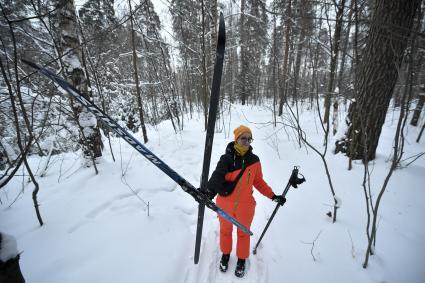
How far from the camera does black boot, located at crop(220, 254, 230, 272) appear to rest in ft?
7.27

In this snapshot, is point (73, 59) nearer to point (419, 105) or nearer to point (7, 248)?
point (7, 248)

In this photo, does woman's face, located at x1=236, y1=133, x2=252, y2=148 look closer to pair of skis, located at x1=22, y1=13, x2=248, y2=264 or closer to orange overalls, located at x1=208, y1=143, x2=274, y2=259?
orange overalls, located at x1=208, y1=143, x2=274, y2=259

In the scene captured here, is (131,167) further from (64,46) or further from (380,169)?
(380,169)

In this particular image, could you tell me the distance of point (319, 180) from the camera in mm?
3537

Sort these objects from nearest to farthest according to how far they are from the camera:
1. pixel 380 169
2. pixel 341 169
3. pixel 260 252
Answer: pixel 260 252 → pixel 380 169 → pixel 341 169

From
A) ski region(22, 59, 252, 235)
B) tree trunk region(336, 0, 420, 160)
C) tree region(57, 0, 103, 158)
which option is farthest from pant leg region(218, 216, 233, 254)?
tree region(57, 0, 103, 158)

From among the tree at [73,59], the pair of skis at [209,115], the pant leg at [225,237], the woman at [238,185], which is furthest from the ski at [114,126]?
the tree at [73,59]

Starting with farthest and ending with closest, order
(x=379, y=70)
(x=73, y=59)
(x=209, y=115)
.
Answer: (x=73, y=59) → (x=379, y=70) → (x=209, y=115)

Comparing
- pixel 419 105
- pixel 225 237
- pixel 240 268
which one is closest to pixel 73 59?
pixel 225 237

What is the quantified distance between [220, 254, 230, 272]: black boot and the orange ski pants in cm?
5

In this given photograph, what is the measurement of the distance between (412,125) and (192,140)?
9194 millimetres

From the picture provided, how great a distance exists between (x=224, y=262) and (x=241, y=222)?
52cm

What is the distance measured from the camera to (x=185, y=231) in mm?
2643

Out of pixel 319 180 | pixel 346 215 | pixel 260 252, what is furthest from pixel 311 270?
pixel 319 180
